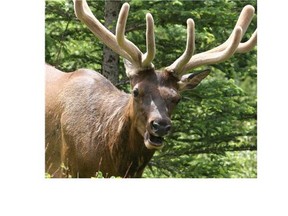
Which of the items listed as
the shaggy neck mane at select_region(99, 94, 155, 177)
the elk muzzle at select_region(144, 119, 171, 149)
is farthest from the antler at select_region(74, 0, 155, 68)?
the elk muzzle at select_region(144, 119, 171, 149)

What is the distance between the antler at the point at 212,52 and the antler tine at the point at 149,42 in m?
0.23

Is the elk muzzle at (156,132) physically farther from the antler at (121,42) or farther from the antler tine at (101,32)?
the antler tine at (101,32)

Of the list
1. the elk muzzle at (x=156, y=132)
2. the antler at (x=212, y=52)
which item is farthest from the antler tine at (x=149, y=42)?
the elk muzzle at (x=156, y=132)

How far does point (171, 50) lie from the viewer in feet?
39.2

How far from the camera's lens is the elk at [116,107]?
349 inches

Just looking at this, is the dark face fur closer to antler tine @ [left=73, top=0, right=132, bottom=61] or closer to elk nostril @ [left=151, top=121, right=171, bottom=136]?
elk nostril @ [left=151, top=121, right=171, bottom=136]

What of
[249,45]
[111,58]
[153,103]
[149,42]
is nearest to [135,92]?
[153,103]

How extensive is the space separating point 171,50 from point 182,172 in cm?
146

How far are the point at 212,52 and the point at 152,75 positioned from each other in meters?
0.86

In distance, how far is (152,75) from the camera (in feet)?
29.8

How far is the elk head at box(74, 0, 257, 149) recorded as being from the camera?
28.4 ft

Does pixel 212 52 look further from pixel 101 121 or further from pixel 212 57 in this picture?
A: pixel 101 121
